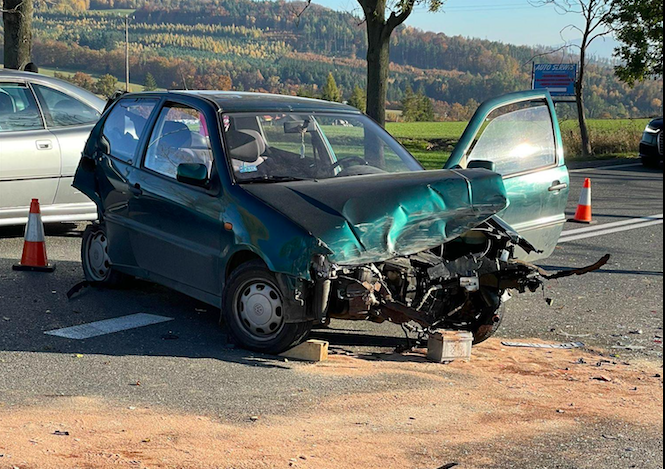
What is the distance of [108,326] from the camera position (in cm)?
737

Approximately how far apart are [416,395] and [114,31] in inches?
5330

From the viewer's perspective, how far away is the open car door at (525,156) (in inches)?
324

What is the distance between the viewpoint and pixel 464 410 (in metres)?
5.62

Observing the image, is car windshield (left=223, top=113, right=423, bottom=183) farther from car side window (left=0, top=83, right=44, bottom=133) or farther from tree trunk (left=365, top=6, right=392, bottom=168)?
tree trunk (left=365, top=6, right=392, bottom=168)

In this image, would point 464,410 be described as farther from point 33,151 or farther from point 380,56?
point 380,56

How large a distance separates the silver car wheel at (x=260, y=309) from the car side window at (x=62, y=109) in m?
5.04

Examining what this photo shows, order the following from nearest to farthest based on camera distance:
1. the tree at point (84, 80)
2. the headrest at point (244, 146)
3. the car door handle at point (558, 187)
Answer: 1. the headrest at point (244, 146)
2. the car door handle at point (558, 187)
3. the tree at point (84, 80)

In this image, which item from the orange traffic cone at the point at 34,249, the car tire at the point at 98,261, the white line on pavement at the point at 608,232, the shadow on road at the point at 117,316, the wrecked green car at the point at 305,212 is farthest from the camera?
the white line on pavement at the point at 608,232

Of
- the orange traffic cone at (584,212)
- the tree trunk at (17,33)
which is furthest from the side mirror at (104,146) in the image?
the tree trunk at (17,33)

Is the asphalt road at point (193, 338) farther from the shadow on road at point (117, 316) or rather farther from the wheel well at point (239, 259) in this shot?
the wheel well at point (239, 259)

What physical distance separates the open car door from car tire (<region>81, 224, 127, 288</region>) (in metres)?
3.00

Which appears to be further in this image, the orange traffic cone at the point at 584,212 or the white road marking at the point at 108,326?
the orange traffic cone at the point at 584,212

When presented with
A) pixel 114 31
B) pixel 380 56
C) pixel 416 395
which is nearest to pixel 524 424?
pixel 416 395

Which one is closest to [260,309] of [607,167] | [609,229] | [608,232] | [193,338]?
[193,338]
